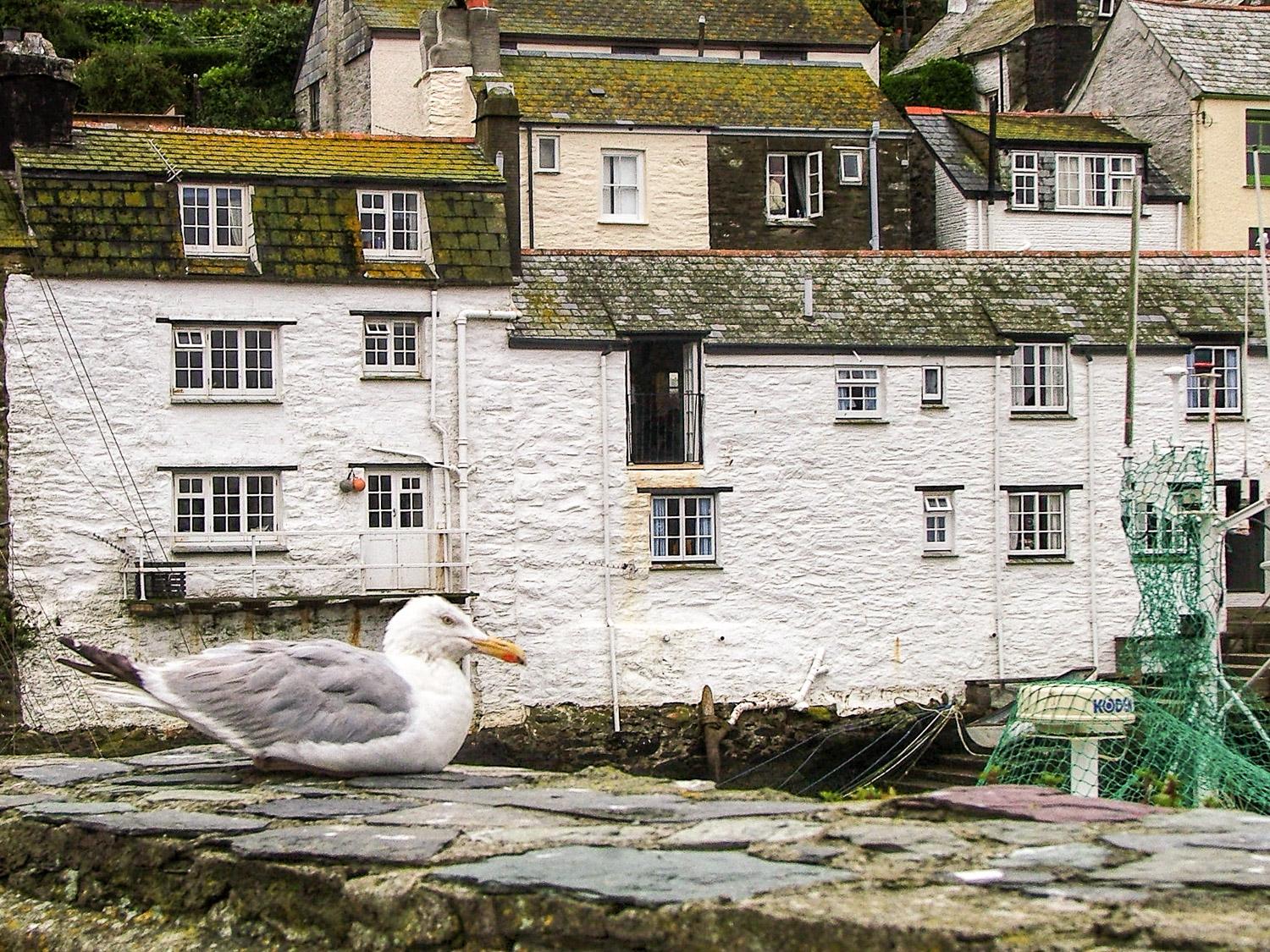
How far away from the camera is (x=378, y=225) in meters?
31.5

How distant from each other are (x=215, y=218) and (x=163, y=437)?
348 cm

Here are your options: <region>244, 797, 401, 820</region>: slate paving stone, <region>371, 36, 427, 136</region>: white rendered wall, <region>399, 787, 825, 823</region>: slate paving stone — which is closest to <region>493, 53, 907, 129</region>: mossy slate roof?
<region>371, 36, 427, 136</region>: white rendered wall

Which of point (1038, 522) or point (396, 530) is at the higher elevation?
point (396, 530)

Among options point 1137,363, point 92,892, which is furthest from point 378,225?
point 92,892

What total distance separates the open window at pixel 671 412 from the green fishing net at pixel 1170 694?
6.84m

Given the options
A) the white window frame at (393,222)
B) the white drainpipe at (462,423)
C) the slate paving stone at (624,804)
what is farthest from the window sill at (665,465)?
the slate paving stone at (624,804)

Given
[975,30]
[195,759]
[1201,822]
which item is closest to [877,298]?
[975,30]

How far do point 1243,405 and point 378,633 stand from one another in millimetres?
15386

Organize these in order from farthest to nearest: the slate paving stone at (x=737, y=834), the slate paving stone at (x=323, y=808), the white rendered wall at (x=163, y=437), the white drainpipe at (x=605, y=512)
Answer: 1. the white drainpipe at (x=605, y=512)
2. the white rendered wall at (x=163, y=437)
3. the slate paving stone at (x=323, y=808)
4. the slate paving stone at (x=737, y=834)

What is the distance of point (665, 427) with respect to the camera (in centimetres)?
3253

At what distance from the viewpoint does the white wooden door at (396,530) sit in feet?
100

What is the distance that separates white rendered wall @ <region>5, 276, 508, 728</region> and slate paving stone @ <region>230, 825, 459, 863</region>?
22828 mm

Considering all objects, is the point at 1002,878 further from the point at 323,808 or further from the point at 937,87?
the point at 937,87

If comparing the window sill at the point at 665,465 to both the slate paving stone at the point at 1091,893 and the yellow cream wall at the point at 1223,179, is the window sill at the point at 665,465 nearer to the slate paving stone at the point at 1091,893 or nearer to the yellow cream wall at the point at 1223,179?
the yellow cream wall at the point at 1223,179
